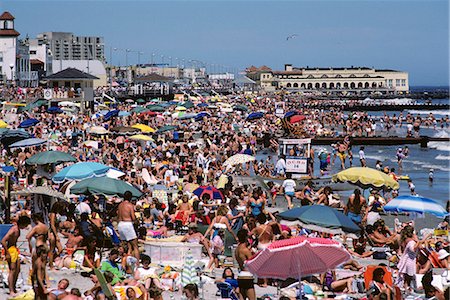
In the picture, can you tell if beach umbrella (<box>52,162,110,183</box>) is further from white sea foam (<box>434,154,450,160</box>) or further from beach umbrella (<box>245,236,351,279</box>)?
white sea foam (<box>434,154,450,160</box>)

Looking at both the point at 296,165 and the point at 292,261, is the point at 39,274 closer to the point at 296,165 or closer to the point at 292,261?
the point at 292,261

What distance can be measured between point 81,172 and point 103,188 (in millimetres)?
1813

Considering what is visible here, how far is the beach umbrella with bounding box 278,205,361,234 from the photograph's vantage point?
32.6 feet

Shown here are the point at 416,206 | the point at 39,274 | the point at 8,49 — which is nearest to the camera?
the point at 39,274

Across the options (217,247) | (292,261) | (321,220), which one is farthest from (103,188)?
(292,261)

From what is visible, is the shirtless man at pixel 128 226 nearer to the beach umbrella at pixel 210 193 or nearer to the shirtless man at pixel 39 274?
the shirtless man at pixel 39 274

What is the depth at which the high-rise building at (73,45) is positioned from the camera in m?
161

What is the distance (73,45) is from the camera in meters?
170

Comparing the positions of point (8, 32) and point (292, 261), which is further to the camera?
point (8, 32)

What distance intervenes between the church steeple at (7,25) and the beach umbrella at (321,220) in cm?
8249

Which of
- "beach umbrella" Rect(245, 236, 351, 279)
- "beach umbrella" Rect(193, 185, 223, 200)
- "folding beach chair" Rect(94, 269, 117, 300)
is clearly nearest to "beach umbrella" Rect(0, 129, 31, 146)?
"beach umbrella" Rect(193, 185, 223, 200)

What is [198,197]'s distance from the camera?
47.1ft

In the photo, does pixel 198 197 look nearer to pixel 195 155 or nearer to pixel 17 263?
pixel 17 263

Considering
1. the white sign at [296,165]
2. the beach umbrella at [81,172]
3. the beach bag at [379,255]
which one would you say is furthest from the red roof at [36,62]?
the beach bag at [379,255]
